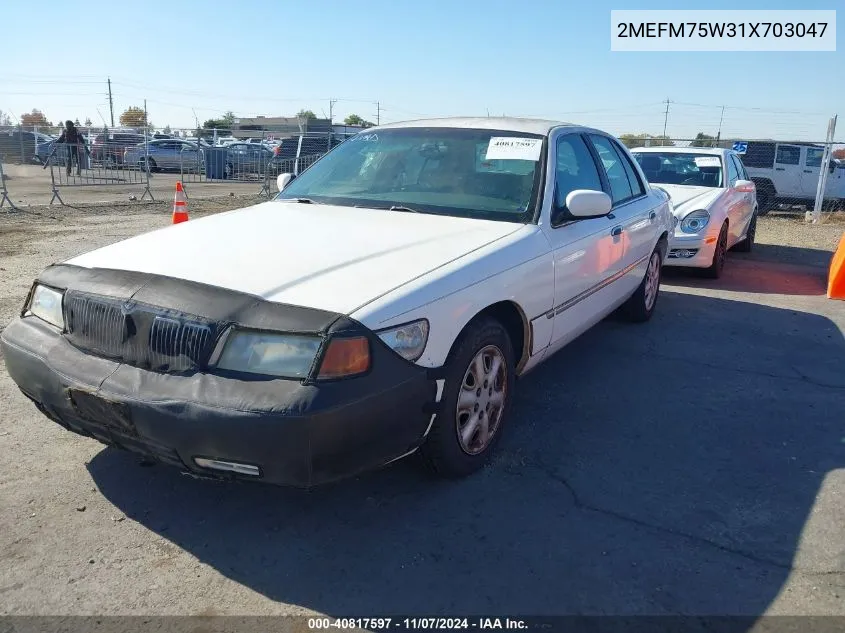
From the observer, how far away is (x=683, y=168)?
9578 millimetres

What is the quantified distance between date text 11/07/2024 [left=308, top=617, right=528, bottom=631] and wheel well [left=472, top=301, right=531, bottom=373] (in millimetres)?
1444

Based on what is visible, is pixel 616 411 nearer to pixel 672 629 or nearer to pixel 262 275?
pixel 672 629

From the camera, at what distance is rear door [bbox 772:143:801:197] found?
54.1 ft

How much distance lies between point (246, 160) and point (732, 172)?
49.8 ft

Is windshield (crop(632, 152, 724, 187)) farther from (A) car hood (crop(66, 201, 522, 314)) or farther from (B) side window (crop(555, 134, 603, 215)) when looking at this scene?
(A) car hood (crop(66, 201, 522, 314))

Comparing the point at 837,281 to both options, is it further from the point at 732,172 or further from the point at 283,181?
the point at 283,181

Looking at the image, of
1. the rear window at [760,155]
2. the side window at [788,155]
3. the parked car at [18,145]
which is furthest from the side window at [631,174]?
the parked car at [18,145]

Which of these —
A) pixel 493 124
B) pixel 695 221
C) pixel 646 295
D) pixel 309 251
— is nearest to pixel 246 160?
pixel 695 221

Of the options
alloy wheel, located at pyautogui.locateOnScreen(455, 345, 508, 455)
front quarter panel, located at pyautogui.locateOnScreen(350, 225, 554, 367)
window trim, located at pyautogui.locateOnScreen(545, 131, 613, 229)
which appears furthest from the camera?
window trim, located at pyautogui.locateOnScreen(545, 131, 613, 229)

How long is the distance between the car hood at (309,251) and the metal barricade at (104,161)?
13364 millimetres

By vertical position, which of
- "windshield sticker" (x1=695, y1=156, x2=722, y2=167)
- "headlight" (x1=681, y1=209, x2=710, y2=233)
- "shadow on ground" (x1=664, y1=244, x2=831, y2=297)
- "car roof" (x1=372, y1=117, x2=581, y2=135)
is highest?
"car roof" (x1=372, y1=117, x2=581, y2=135)

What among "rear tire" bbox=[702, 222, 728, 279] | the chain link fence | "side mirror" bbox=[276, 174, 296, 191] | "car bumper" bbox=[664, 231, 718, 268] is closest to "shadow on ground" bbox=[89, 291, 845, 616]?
"side mirror" bbox=[276, 174, 296, 191]

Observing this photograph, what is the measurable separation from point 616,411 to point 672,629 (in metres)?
1.95

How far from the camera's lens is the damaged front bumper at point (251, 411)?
2.47m
